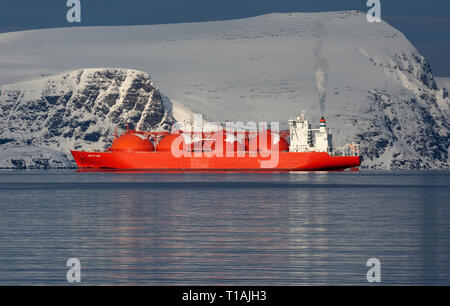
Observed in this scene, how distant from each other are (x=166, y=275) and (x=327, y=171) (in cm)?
13718

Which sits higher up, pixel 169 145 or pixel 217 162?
pixel 169 145

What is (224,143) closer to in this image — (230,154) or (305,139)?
(230,154)

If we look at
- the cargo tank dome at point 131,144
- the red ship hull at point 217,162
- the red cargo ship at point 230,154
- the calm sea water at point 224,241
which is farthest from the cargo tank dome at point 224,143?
the calm sea water at point 224,241

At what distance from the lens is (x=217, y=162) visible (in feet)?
521

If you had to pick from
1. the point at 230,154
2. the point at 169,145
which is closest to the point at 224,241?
the point at 230,154

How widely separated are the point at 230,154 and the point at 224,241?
11592 cm

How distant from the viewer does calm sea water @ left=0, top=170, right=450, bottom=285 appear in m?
32.4

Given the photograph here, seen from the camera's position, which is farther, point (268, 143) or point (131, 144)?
point (131, 144)

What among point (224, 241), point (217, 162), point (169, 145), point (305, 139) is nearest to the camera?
point (224, 241)

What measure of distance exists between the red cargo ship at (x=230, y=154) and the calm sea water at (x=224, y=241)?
270 feet

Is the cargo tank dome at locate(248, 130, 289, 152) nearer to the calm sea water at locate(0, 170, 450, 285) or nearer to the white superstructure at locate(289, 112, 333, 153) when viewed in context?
the white superstructure at locate(289, 112, 333, 153)

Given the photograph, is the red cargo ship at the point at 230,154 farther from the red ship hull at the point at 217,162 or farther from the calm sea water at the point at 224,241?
the calm sea water at the point at 224,241
